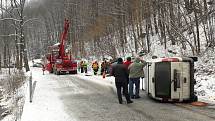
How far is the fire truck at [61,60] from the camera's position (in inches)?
1511

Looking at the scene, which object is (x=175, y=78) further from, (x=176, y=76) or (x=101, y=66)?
(x=101, y=66)

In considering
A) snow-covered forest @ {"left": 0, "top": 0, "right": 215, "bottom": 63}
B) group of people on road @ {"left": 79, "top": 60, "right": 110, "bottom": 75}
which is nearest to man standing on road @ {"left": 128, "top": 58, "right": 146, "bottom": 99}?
snow-covered forest @ {"left": 0, "top": 0, "right": 215, "bottom": 63}

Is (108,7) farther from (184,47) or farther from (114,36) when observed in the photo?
(184,47)

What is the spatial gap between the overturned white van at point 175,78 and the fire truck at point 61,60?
2451 centimetres

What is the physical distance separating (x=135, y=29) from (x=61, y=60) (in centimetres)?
1412

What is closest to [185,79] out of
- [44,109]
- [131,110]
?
[131,110]

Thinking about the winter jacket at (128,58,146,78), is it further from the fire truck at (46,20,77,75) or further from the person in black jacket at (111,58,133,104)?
the fire truck at (46,20,77,75)

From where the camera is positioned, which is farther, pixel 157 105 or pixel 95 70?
pixel 95 70

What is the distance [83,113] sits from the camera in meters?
12.6

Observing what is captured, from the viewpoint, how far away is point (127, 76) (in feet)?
49.5

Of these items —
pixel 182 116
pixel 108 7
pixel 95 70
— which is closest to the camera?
pixel 182 116

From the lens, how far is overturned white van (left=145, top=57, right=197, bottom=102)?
1420 cm

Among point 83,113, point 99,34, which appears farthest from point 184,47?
point 99,34

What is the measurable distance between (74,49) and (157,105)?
191ft
